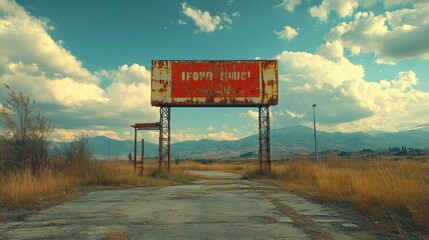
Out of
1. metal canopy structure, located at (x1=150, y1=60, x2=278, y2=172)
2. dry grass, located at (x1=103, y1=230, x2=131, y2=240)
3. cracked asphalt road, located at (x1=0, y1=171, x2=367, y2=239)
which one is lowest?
cracked asphalt road, located at (x1=0, y1=171, x2=367, y2=239)

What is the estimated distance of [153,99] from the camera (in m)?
25.7

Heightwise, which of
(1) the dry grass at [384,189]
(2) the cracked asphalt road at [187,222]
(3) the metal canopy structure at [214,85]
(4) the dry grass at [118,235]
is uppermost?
(3) the metal canopy structure at [214,85]

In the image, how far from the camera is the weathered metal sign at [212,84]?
25750mm

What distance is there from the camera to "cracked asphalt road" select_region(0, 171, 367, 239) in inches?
254

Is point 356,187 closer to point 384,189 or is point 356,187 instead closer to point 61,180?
point 384,189

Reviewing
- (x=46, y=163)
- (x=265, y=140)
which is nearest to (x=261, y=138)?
(x=265, y=140)

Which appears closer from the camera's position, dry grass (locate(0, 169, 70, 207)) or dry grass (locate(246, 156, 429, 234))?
dry grass (locate(246, 156, 429, 234))

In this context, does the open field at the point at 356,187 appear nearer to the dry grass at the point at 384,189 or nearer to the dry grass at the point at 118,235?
the dry grass at the point at 384,189

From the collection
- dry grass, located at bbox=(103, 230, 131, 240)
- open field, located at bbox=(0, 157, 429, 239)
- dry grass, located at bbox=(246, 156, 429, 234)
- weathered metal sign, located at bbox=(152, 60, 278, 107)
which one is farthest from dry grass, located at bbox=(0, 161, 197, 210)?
dry grass, located at bbox=(246, 156, 429, 234)

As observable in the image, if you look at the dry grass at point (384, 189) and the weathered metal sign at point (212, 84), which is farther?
the weathered metal sign at point (212, 84)

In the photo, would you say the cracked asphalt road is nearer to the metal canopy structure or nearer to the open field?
the open field

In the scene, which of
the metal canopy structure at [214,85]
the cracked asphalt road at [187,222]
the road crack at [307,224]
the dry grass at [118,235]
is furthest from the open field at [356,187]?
the metal canopy structure at [214,85]

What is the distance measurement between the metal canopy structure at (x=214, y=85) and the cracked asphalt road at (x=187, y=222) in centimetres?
1532

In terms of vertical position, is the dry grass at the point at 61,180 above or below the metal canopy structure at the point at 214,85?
below
